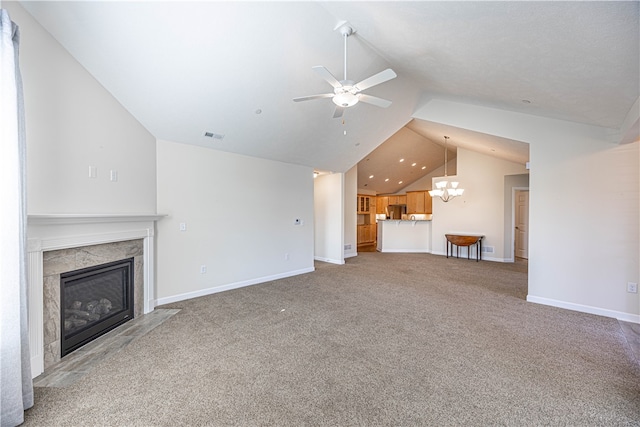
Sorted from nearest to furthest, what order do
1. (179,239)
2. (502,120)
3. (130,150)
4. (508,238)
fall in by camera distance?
(130,150) < (179,239) < (502,120) < (508,238)

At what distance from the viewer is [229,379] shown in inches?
82.7

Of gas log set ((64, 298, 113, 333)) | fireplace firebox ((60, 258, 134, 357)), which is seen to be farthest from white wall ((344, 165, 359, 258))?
gas log set ((64, 298, 113, 333))

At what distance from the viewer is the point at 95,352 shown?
254 cm

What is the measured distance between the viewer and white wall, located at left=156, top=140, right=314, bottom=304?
12.8 feet

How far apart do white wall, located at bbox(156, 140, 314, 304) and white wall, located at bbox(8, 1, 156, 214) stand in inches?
23.2

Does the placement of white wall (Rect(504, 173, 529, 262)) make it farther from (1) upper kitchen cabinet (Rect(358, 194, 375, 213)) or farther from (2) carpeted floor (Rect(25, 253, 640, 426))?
(1) upper kitchen cabinet (Rect(358, 194, 375, 213))

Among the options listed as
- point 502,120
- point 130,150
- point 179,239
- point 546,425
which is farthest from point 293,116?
point 546,425

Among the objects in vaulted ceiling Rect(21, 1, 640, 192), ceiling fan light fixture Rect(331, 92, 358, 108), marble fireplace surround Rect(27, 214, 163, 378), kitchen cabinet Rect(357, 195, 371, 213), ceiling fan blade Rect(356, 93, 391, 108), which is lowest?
marble fireplace surround Rect(27, 214, 163, 378)

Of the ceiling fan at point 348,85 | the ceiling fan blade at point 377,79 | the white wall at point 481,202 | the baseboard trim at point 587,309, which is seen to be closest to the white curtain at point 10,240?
the ceiling fan at point 348,85

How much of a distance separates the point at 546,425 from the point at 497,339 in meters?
1.20

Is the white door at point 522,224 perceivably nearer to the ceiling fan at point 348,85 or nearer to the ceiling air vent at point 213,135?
the ceiling fan at point 348,85

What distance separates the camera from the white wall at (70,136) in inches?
88.7

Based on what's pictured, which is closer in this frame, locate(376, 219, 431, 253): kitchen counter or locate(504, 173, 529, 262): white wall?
locate(504, 173, 529, 262): white wall

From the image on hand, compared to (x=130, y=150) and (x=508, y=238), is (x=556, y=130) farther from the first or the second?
(x=130, y=150)
